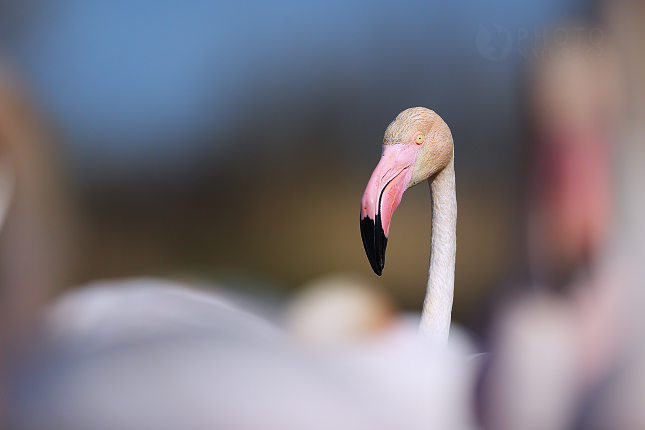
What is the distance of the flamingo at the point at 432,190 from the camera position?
73 cm

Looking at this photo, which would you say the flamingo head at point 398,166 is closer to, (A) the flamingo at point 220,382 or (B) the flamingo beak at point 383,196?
(B) the flamingo beak at point 383,196

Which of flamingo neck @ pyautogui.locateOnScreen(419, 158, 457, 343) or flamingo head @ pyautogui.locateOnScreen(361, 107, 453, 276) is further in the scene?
flamingo neck @ pyautogui.locateOnScreen(419, 158, 457, 343)

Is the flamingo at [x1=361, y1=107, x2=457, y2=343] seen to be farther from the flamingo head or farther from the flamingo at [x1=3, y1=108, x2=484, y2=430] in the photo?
the flamingo at [x1=3, y1=108, x2=484, y2=430]

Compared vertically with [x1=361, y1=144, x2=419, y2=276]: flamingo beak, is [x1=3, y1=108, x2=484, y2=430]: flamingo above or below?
below

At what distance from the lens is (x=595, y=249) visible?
13.5 inches

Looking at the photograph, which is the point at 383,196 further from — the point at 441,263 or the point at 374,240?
the point at 441,263

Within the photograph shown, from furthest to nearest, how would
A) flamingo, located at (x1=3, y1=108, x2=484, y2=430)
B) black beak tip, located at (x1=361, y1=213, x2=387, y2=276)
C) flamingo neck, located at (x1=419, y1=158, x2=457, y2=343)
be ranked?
flamingo neck, located at (x1=419, y1=158, x2=457, y2=343) < black beak tip, located at (x1=361, y1=213, x2=387, y2=276) < flamingo, located at (x1=3, y1=108, x2=484, y2=430)

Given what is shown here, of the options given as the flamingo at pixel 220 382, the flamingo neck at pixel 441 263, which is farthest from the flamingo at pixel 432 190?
the flamingo at pixel 220 382

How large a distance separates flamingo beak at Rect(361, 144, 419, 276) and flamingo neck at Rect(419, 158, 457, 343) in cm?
13

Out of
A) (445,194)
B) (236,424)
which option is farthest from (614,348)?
(445,194)

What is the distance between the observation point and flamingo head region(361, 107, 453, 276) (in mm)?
720

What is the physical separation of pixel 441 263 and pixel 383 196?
0.20m

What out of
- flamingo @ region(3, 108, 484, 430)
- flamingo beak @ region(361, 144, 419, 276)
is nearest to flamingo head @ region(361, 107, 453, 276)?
flamingo beak @ region(361, 144, 419, 276)

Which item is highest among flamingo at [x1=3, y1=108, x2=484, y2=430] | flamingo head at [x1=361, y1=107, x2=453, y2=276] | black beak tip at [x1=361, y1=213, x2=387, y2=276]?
flamingo head at [x1=361, y1=107, x2=453, y2=276]
